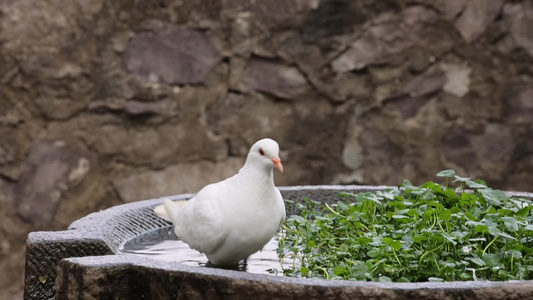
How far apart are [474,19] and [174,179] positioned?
1439 mm

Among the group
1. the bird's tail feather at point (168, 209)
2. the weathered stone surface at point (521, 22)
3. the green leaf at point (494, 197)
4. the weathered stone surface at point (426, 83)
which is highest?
the weathered stone surface at point (521, 22)

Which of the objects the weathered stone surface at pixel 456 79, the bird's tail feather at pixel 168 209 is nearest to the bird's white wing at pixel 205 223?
the bird's tail feather at pixel 168 209

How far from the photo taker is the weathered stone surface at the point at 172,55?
3.45 m

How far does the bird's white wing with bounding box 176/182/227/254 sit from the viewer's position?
1.81m

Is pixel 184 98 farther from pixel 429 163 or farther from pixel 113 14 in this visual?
pixel 429 163

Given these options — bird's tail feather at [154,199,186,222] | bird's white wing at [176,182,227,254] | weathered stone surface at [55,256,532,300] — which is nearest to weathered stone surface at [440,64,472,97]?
bird's tail feather at [154,199,186,222]

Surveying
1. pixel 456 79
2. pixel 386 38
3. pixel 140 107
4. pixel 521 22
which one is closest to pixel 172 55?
pixel 140 107

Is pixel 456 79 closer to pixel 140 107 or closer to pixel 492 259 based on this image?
pixel 140 107

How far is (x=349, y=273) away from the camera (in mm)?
1694

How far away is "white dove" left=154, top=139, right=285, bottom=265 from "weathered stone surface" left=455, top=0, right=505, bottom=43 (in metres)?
2.07

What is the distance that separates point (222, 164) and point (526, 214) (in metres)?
1.85

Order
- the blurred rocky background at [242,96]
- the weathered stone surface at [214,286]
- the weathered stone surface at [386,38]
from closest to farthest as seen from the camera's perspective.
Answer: the weathered stone surface at [214,286] < the blurred rocky background at [242,96] < the weathered stone surface at [386,38]

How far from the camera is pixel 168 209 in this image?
2.07m

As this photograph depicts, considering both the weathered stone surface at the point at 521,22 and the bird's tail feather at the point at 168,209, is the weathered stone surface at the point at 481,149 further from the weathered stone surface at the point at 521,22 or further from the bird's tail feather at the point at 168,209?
the bird's tail feather at the point at 168,209
